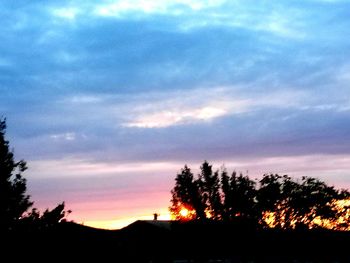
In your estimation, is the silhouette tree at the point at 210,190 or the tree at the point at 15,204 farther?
the silhouette tree at the point at 210,190

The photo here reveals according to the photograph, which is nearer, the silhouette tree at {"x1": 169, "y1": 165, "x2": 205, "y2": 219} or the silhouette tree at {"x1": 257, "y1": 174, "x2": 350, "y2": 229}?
the silhouette tree at {"x1": 257, "y1": 174, "x2": 350, "y2": 229}

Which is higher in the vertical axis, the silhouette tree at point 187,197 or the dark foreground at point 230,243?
the silhouette tree at point 187,197

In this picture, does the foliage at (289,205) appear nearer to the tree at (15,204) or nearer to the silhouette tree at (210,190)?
the silhouette tree at (210,190)

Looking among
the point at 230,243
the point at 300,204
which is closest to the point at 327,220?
the point at 300,204

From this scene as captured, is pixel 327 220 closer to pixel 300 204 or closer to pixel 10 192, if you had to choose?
pixel 300 204

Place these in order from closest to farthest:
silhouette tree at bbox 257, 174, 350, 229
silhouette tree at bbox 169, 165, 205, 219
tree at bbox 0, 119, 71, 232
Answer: tree at bbox 0, 119, 71, 232, silhouette tree at bbox 257, 174, 350, 229, silhouette tree at bbox 169, 165, 205, 219

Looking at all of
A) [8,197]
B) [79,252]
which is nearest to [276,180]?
[8,197]

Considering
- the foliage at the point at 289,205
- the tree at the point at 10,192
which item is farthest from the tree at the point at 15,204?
the foliage at the point at 289,205

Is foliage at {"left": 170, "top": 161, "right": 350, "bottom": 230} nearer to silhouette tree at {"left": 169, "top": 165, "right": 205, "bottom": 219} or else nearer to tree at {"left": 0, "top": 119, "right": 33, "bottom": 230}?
silhouette tree at {"left": 169, "top": 165, "right": 205, "bottom": 219}

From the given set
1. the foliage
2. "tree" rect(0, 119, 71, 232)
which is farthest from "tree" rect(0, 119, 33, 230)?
the foliage

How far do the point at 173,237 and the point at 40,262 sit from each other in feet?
55.3

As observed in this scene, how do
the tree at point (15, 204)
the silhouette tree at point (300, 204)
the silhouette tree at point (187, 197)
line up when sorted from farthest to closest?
the silhouette tree at point (187, 197) < the silhouette tree at point (300, 204) < the tree at point (15, 204)

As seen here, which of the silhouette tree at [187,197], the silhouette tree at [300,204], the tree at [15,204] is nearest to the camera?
the tree at [15,204]

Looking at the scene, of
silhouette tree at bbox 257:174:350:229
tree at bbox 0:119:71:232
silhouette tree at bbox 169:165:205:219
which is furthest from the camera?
silhouette tree at bbox 169:165:205:219
